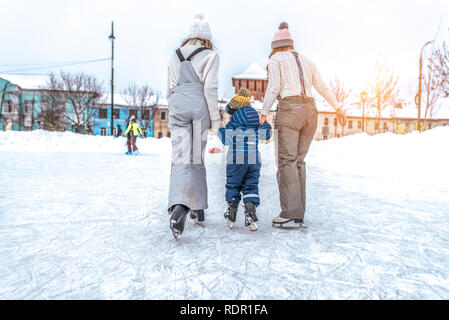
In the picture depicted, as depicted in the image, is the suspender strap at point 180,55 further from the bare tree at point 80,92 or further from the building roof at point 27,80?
the building roof at point 27,80

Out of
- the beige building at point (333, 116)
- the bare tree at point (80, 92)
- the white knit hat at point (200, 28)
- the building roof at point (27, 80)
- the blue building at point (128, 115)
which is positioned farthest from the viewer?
the beige building at point (333, 116)

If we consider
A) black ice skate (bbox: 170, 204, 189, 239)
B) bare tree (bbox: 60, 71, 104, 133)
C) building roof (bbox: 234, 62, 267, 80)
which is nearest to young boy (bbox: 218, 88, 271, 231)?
black ice skate (bbox: 170, 204, 189, 239)

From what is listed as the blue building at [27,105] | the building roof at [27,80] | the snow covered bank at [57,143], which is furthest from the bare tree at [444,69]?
the building roof at [27,80]

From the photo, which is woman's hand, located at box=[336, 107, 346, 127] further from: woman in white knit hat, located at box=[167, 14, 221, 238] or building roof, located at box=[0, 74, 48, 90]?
building roof, located at box=[0, 74, 48, 90]

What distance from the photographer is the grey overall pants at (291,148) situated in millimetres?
3051

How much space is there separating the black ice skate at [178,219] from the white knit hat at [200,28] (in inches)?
58.1

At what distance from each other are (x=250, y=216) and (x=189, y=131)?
907mm

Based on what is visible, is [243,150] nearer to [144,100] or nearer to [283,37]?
[283,37]

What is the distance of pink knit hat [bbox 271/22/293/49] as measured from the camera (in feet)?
10.5

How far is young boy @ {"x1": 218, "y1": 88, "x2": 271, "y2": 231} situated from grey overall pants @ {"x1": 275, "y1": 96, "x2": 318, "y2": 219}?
16 centimetres

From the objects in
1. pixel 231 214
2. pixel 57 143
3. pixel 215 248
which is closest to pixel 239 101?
pixel 231 214

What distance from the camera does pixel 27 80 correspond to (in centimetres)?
5275

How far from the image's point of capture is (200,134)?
2.89 meters

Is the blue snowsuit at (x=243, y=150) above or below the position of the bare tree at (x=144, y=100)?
below
